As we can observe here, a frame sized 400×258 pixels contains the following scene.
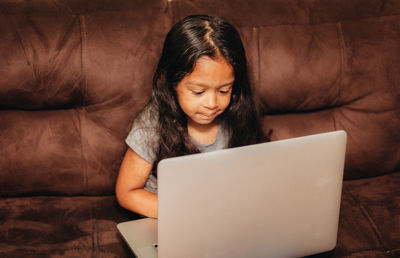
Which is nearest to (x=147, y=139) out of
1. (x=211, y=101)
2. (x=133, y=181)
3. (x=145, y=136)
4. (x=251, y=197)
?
(x=145, y=136)

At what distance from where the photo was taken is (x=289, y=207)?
101cm

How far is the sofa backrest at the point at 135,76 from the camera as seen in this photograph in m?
1.38

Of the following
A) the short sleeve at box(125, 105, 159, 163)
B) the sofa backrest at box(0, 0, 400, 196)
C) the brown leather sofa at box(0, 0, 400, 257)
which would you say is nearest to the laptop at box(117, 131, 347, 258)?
the brown leather sofa at box(0, 0, 400, 257)

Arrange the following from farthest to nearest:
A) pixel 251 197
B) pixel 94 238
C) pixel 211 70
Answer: pixel 94 238
pixel 211 70
pixel 251 197

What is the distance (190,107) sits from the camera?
49.1 inches

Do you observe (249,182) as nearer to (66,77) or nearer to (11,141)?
(66,77)

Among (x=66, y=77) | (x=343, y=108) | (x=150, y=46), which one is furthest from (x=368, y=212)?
(x=66, y=77)

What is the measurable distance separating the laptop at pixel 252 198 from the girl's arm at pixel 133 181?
1.21 feet

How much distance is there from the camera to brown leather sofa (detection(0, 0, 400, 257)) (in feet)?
4.43

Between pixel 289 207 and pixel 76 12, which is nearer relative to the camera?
pixel 289 207

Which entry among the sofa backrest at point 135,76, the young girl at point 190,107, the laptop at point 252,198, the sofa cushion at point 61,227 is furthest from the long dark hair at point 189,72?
the laptop at point 252,198

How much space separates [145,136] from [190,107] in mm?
179

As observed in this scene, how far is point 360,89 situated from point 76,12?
97cm

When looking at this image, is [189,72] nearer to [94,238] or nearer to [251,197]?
[251,197]
